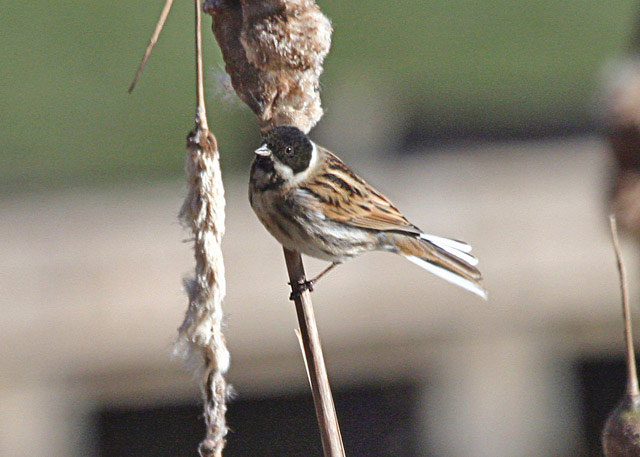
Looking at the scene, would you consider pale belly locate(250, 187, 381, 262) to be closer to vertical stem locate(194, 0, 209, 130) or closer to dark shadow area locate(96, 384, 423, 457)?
vertical stem locate(194, 0, 209, 130)

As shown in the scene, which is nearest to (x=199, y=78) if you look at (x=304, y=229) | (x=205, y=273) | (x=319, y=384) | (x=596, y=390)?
(x=205, y=273)

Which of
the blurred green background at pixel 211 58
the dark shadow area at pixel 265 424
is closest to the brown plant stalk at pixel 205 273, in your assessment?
the dark shadow area at pixel 265 424

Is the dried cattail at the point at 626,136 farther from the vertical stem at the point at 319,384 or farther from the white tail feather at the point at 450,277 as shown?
the vertical stem at the point at 319,384

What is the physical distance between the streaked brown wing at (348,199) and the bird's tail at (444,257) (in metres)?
0.05

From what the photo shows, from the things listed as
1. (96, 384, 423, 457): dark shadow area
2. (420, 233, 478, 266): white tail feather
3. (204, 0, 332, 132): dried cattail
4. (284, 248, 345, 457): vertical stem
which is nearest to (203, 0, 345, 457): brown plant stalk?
(204, 0, 332, 132): dried cattail

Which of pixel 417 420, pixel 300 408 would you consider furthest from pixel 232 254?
pixel 417 420

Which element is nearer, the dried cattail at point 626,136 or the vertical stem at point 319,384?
the vertical stem at point 319,384

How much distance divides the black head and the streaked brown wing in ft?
0.39

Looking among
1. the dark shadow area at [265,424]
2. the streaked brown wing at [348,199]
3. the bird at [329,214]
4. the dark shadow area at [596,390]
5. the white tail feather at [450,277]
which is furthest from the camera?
the dark shadow area at [596,390]

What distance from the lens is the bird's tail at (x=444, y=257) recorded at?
7.69ft

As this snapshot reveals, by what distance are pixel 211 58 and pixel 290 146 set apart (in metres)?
7.38

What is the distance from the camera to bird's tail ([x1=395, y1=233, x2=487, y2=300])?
92.3 inches

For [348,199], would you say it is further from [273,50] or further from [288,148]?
[273,50]

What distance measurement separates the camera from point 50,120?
11828mm
